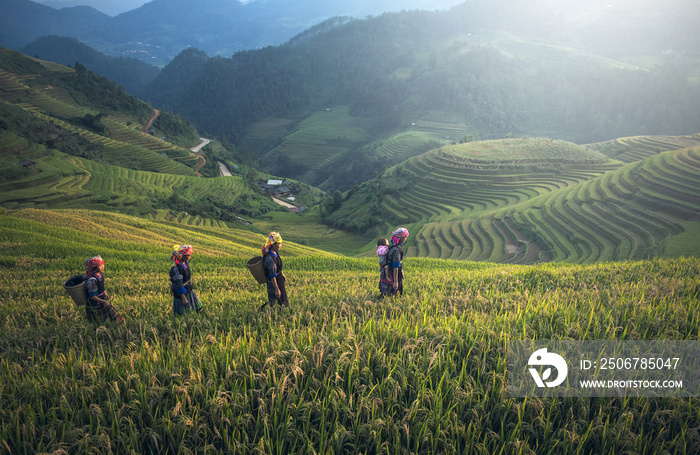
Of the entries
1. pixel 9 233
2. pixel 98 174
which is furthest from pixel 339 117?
pixel 9 233

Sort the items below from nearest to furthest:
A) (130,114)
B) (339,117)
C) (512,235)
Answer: (512,235) < (130,114) < (339,117)

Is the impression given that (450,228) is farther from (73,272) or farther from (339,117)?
(339,117)

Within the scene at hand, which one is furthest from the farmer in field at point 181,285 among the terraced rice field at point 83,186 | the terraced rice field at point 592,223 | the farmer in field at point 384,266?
the terraced rice field at point 83,186

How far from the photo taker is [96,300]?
5949mm

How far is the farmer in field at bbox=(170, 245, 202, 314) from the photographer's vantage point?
21.2ft

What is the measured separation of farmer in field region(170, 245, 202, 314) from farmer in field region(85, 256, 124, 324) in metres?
0.97

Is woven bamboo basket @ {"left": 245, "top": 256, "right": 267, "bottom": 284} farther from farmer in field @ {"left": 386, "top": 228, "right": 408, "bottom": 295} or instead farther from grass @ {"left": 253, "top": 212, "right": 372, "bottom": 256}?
grass @ {"left": 253, "top": 212, "right": 372, "bottom": 256}

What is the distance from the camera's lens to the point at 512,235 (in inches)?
1626

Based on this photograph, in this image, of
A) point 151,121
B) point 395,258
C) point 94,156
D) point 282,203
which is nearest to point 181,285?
point 395,258

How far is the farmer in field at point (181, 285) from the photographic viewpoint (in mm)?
6465

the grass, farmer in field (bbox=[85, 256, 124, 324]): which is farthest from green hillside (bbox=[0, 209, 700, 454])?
the grass

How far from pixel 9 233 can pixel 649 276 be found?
26.1 metres

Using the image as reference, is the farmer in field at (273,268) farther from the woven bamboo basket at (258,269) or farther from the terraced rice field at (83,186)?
the terraced rice field at (83,186)

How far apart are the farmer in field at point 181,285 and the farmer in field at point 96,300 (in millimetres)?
965
